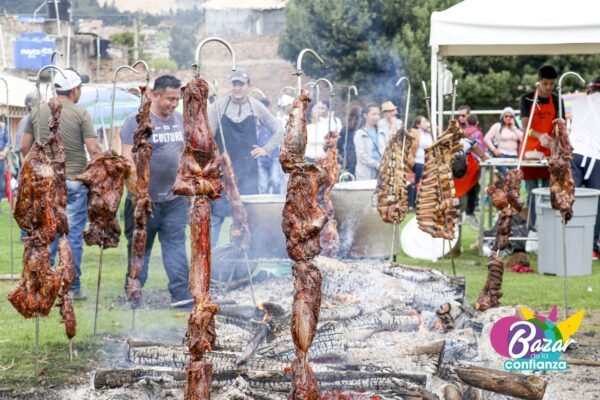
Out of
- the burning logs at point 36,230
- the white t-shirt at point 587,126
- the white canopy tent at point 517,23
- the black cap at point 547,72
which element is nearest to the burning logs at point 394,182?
the white canopy tent at point 517,23

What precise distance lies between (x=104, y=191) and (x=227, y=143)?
10.6ft

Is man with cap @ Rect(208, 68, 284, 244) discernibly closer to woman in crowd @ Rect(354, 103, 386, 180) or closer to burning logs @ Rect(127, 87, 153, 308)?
burning logs @ Rect(127, 87, 153, 308)

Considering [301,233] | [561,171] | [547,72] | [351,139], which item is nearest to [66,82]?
[561,171]

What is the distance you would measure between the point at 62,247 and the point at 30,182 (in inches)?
36.7

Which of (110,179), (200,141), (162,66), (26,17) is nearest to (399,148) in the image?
(110,179)

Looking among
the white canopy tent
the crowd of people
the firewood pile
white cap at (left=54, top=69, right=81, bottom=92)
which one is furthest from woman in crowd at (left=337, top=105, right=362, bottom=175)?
the firewood pile

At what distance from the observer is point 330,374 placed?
17.5 ft

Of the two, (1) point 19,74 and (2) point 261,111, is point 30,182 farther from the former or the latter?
(1) point 19,74

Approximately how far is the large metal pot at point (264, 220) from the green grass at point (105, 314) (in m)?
1.30

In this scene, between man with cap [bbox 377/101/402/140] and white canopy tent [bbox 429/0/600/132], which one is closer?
white canopy tent [bbox 429/0/600/132]

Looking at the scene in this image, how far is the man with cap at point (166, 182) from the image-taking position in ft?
28.8

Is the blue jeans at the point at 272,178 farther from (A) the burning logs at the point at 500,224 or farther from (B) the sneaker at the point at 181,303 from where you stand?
(A) the burning logs at the point at 500,224

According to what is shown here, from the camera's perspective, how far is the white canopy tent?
8977 millimetres

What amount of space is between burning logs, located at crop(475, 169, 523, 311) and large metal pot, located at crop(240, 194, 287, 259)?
2.49 metres
